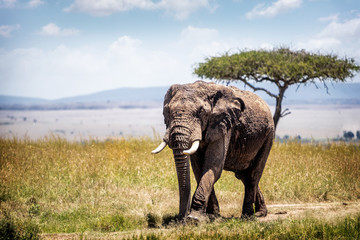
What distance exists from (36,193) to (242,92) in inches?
236

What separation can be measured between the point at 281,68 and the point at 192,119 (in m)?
16.8

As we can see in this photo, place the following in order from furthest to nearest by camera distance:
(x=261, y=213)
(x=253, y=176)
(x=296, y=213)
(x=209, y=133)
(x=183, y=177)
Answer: (x=296, y=213)
(x=261, y=213)
(x=253, y=176)
(x=209, y=133)
(x=183, y=177)

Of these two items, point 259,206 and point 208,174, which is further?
point 259,206

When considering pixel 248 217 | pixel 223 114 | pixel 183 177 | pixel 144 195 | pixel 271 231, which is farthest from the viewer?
pixel 144 195

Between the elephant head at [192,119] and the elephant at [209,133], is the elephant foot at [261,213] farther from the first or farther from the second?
the elephant head at [192,119]

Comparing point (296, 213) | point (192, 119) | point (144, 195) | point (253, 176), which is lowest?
point (296, 213)

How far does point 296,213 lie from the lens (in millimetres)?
10375

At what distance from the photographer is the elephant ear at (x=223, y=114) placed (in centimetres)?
853

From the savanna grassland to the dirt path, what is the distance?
0.07 feet

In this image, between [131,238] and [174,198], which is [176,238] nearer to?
[131,238]

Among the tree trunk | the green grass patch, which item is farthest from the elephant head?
the tree trunk

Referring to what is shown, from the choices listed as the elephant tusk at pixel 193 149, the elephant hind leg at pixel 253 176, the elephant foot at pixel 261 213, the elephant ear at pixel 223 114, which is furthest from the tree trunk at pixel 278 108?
the elephant tusk at pixel 193 149

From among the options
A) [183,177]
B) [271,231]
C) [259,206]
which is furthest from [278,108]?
[183,177]

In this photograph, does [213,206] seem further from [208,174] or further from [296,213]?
[296,213]
